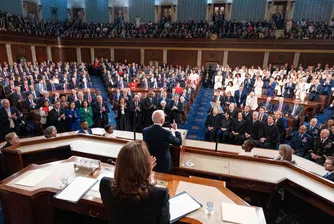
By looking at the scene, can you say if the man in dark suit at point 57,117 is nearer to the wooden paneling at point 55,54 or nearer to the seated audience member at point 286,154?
the seated audience member at point 286,154

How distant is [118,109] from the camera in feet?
23.2

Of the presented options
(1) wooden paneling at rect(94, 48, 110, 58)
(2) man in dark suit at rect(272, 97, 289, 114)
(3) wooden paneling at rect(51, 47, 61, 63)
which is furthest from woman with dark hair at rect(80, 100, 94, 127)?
(3) wooden paneling at rect(51, 47, 61, 63)

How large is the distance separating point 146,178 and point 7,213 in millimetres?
2200

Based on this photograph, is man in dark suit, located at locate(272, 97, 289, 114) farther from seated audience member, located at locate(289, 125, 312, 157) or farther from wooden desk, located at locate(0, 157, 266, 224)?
wooden desk, located at locate(0, 157, 266, 224)

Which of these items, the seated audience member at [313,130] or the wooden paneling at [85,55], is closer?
the seated audience member at [313,130]

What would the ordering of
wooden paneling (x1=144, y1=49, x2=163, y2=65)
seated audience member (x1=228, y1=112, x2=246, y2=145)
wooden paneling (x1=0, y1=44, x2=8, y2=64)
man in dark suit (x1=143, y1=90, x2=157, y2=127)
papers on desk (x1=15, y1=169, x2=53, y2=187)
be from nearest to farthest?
papers on desk (x1=15, y1=169, x2=53, y2=187) → seated audience member (x1=228, y1=112, x2=246, y2=145) → man in dark suit (x1=143, y1=90, x2=157, y2=127) → wooden paneling (x1=0, y1=44, x2=8, y2=64) → wooden paneling (x1=144, y1=49, x2=163, y2=65)

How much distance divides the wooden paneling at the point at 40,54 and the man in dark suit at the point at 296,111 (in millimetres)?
19537

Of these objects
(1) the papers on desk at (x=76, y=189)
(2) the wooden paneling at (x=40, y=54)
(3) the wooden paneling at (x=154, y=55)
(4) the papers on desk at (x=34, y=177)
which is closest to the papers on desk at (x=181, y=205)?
(1) the papers on desk at (x=76, y=189)

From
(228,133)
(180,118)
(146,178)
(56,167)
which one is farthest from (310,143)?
(56,167)

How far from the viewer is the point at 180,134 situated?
3.21 metres

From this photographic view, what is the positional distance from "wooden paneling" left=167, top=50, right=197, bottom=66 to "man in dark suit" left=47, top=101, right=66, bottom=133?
13.7 metres

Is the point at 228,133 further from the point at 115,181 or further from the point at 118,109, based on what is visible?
the point at 115,181

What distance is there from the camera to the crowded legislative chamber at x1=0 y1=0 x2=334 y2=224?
2.12 metres

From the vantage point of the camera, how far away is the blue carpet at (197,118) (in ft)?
23.2
